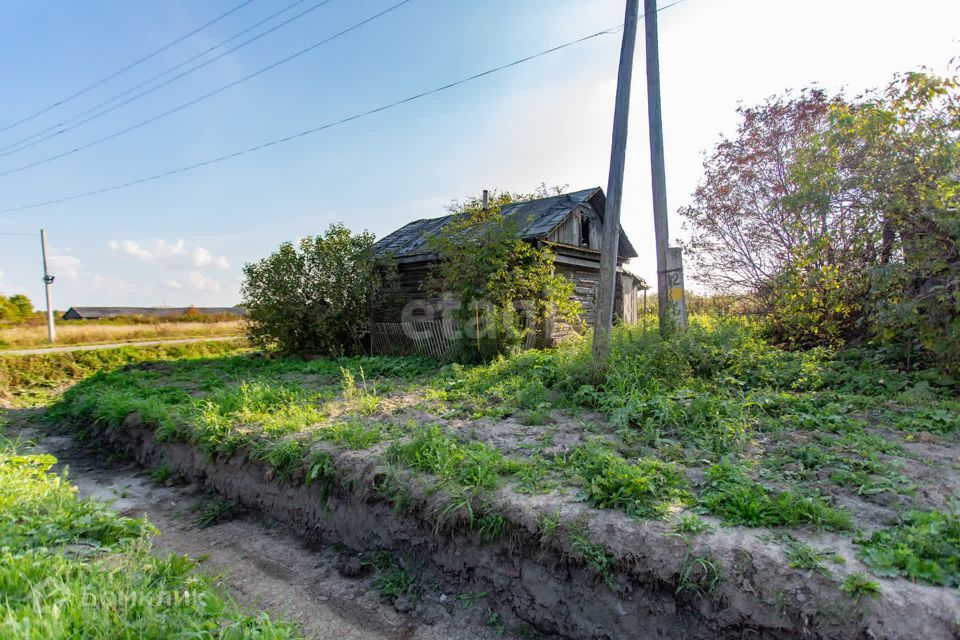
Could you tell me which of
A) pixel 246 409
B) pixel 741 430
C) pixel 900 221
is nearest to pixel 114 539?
pixel 246 409

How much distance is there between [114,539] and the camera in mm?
3271

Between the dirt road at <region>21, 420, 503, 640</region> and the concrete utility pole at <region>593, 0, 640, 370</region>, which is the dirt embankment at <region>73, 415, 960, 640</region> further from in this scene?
the concrete utility pole at <region>593, 0, 640, 370</region>

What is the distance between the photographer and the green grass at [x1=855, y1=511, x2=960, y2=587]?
2373 millimetres

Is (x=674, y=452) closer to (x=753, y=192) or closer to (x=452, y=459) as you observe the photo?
(x=452, y=459)

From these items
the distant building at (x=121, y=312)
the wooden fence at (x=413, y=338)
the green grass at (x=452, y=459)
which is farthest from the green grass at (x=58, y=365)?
the distant building at (x=121, y=312)

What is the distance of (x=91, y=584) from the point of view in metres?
2.36

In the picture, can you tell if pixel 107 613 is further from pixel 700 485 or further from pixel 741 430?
pixel 741 430

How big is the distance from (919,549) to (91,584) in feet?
14.7

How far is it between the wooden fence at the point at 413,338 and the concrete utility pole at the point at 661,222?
4.66 m

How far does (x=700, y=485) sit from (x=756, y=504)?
0.53m

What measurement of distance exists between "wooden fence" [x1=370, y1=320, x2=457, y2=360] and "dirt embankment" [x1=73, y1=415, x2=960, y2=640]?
6457 mm

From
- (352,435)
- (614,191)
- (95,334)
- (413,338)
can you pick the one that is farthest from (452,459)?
(95,334)

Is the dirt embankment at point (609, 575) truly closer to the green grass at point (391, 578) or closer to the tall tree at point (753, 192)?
the green grass at point (391, 578)

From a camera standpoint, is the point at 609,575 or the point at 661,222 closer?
the point at 609,575
